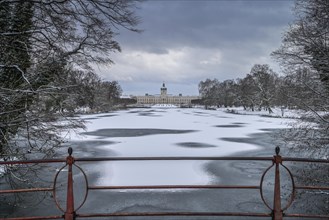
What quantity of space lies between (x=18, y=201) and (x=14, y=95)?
3651 mm

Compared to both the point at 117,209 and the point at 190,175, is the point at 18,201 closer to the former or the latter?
the point at 117,209

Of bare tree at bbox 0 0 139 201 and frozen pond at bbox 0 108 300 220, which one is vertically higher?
bare tree at bbox 0 0 139 201

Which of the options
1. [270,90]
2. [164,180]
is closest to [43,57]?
[164,180]

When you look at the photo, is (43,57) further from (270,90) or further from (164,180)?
(270,90)

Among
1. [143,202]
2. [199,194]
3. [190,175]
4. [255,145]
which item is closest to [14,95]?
[143,202]

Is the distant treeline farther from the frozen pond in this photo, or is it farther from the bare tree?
the bare tree

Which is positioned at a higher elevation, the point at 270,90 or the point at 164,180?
the point at 270,90

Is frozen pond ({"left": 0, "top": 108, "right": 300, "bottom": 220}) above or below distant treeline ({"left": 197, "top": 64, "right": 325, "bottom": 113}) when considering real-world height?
below

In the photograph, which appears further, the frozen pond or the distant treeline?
the distant treeline

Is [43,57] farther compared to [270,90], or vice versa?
[270,90]

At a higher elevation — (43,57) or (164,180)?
(43,57)

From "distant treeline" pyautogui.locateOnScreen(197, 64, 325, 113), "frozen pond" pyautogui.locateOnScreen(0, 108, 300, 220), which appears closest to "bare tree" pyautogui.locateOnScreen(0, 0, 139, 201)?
"frozen pond" pyautogui.locateOnScreen(0, 108, 300, 220)

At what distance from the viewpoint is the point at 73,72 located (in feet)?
46.5

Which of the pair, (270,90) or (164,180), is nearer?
Result: (164,180)
